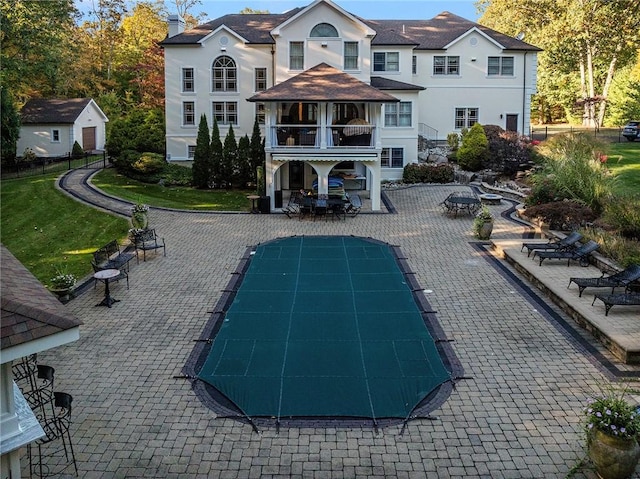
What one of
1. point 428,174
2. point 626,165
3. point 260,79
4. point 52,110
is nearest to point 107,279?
point 428,174

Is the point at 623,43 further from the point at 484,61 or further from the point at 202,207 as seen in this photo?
the point at 202,207

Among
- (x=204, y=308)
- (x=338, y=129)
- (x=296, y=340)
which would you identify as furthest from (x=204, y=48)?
(x=296, y=340)

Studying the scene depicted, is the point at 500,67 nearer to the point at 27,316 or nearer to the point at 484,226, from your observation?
the point at 484,226

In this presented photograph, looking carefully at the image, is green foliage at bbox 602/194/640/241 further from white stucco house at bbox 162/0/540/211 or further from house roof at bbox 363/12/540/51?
house roof at bbox 363/12/540/51

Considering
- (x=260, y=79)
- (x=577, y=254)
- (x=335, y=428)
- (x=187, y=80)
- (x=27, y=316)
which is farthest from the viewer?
(x=187, y=80)

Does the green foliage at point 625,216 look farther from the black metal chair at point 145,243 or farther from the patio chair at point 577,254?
the black metal chair at point 145,243

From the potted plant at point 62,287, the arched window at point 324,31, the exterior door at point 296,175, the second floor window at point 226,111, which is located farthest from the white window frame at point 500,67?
the potted plant at point 62,287
